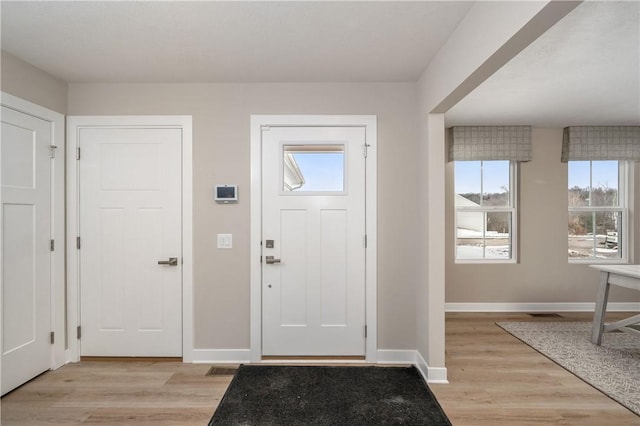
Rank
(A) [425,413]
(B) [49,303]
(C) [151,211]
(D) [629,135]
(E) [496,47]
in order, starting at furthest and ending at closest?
(D) [629,135] < (C) [151,211] < (B) [49,303] < (A) [425,413] < (E) [496,47]

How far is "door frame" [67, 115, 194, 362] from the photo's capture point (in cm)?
277

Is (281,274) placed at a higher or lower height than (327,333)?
higher

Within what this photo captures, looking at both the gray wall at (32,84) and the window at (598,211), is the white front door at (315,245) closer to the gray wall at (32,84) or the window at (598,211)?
the gray wall at (32,84)

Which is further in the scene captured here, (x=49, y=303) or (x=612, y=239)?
(x=612, y=239)

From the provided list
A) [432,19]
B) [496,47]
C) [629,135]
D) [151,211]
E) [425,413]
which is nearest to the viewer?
[496,47]

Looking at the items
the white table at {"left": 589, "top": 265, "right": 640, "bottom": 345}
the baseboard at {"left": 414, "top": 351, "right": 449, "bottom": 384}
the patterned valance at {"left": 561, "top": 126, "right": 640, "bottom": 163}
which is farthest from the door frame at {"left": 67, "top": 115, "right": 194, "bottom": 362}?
the patterned valance at {"left": 561, "top": 126, "right": 640, "bottom": 163}

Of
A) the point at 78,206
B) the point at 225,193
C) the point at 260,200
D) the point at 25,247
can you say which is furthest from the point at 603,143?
the point at 25,247

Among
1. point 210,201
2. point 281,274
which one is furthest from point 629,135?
point 210,201

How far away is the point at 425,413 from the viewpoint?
2.07 metres

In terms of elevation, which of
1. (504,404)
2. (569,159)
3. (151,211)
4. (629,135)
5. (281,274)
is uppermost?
(629,135)

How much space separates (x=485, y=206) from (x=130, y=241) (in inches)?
170

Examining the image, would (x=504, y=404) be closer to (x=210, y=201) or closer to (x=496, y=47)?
(x=496, y=47)

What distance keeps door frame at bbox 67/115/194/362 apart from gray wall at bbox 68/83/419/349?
59mm

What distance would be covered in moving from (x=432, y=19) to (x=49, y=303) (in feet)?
11.7
